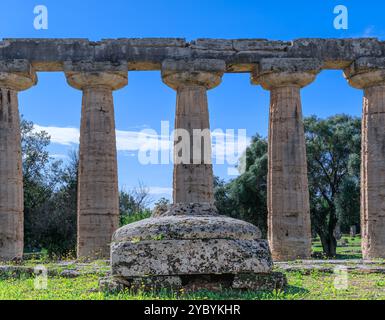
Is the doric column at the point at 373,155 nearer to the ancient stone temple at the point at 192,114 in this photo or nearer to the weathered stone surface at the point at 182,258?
the ancient stone temple at the point at 192,114

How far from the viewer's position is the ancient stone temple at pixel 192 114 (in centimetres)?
2522

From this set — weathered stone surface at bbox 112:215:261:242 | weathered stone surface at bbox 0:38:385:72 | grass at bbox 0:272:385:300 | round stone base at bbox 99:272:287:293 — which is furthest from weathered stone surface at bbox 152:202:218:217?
weathered stone surface at bbox 0:38:385:72

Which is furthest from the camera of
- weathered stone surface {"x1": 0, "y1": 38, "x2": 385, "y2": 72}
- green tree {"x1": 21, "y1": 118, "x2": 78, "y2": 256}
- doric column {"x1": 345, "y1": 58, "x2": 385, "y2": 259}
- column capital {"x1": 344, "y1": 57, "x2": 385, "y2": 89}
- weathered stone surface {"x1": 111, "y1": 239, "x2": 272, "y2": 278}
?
green tree {"x1": 21, "y1": 118, "x2": 78, "y2": 256}

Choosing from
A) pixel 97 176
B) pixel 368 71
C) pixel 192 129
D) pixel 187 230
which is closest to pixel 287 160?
pixel 192 129

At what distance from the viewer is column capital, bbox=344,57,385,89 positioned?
25.8m

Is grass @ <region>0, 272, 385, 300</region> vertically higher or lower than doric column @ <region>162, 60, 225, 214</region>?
lower

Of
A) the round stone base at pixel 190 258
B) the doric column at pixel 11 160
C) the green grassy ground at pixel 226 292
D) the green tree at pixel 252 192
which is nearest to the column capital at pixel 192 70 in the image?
the doric column at pixel 11 160

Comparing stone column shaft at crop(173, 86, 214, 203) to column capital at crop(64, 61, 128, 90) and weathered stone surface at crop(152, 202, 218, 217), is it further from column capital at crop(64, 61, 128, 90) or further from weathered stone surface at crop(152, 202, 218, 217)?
weathered stone surface at crop(152, 202, 218, 217)

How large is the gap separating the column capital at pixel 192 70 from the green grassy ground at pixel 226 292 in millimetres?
12439

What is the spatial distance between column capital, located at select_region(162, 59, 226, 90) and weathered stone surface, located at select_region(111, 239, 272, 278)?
15431 mm

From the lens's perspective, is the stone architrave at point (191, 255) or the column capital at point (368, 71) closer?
the stone architrave at point (191, 255)

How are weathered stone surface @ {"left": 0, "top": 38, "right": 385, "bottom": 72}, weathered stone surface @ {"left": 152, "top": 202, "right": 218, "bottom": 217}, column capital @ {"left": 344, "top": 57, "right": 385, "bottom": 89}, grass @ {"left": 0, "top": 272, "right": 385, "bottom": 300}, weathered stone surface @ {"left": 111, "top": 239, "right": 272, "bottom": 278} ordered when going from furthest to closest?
1. column capital @ {"left": 344, "top": 57, "right": 385, "bottom": 89}
2. weathered stone surface @ {"left": 0, "top": 38, "right": 385, "bottom": 72}
3. weathered stone surface @ {"left": 152, "top": 202, "right": 218, "bottom": 217}
4. weathered stone surface @ {"left": 111, "top": 239, "right": 272, "bottom": 278}
5. grass @ {"left": 0, "top": 272, "right": 385, "bottom": 300}
